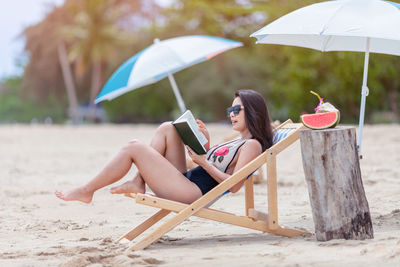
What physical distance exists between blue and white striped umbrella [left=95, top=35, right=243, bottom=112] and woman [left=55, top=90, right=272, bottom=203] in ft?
8.61

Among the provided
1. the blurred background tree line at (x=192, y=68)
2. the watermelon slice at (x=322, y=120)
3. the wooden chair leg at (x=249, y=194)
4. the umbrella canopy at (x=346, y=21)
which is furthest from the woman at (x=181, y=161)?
the blurred background tree line at (x=192, y=68)

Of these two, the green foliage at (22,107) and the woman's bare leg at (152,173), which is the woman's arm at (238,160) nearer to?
the woman's bare leg at (152,173)

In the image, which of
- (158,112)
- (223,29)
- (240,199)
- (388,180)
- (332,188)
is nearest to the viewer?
(332,188)

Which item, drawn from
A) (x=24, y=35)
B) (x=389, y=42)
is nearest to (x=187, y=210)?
(x=389, y=42)

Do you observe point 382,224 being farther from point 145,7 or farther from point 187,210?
point 145,7

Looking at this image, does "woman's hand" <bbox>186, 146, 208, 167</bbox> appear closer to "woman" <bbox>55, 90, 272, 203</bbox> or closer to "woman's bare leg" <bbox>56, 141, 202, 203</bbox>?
"woman" <bbox>55, 90, 272, 203</bbox>

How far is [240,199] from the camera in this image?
688 centimetres

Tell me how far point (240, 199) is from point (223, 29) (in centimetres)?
2898

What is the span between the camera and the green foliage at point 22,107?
55469mm

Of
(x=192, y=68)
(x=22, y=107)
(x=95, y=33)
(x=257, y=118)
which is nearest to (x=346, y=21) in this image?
(x=257, y=118)

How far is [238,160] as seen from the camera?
444 centimetres

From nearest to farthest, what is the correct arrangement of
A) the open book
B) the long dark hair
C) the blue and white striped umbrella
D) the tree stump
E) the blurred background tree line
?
1. the tree stump
2. the open book
3. the long dark hair
4. the blue and white striped umbrella
5. the blurred background tree line

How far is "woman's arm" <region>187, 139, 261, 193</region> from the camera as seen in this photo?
437 centimetres

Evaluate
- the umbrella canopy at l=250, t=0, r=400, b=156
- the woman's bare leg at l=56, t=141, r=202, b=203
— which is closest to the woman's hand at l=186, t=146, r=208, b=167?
the woman's bare leg at l=56, t=141, r=202, b=203
